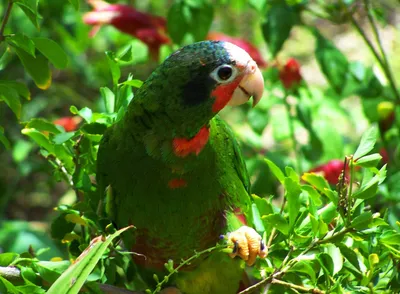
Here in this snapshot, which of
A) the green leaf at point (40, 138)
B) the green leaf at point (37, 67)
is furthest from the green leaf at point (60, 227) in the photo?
the green leaf at point (37, 67)

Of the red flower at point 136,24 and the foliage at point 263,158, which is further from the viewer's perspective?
the red flower at point 136,24

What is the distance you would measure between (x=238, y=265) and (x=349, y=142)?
41.9 inches

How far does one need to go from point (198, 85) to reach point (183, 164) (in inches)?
5.4

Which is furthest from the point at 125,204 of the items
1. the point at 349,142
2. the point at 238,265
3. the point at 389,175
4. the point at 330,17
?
the point at 349,142

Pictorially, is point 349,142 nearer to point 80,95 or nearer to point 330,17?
point 330,17

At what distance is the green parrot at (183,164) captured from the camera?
1.03 meters

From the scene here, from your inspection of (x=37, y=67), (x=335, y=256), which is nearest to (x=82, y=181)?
(x=37, y=67)

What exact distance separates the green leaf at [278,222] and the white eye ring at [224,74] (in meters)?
0.24

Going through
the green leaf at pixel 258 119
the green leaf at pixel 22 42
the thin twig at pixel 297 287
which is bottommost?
the green leaf at pixel 258 119

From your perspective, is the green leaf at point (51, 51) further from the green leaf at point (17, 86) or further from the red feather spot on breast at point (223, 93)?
the red feather spot on breast at point (223, 93)

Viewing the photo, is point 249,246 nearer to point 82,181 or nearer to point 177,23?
→ point 82,181

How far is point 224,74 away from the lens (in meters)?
1.03

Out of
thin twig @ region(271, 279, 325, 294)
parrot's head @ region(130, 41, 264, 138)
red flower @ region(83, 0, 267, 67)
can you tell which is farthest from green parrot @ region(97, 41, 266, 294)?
red flower @ region(83, 0, 267, 67)

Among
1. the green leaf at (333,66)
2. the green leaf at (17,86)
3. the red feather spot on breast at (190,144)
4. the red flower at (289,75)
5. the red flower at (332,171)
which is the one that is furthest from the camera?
the red flower at (289,75)
